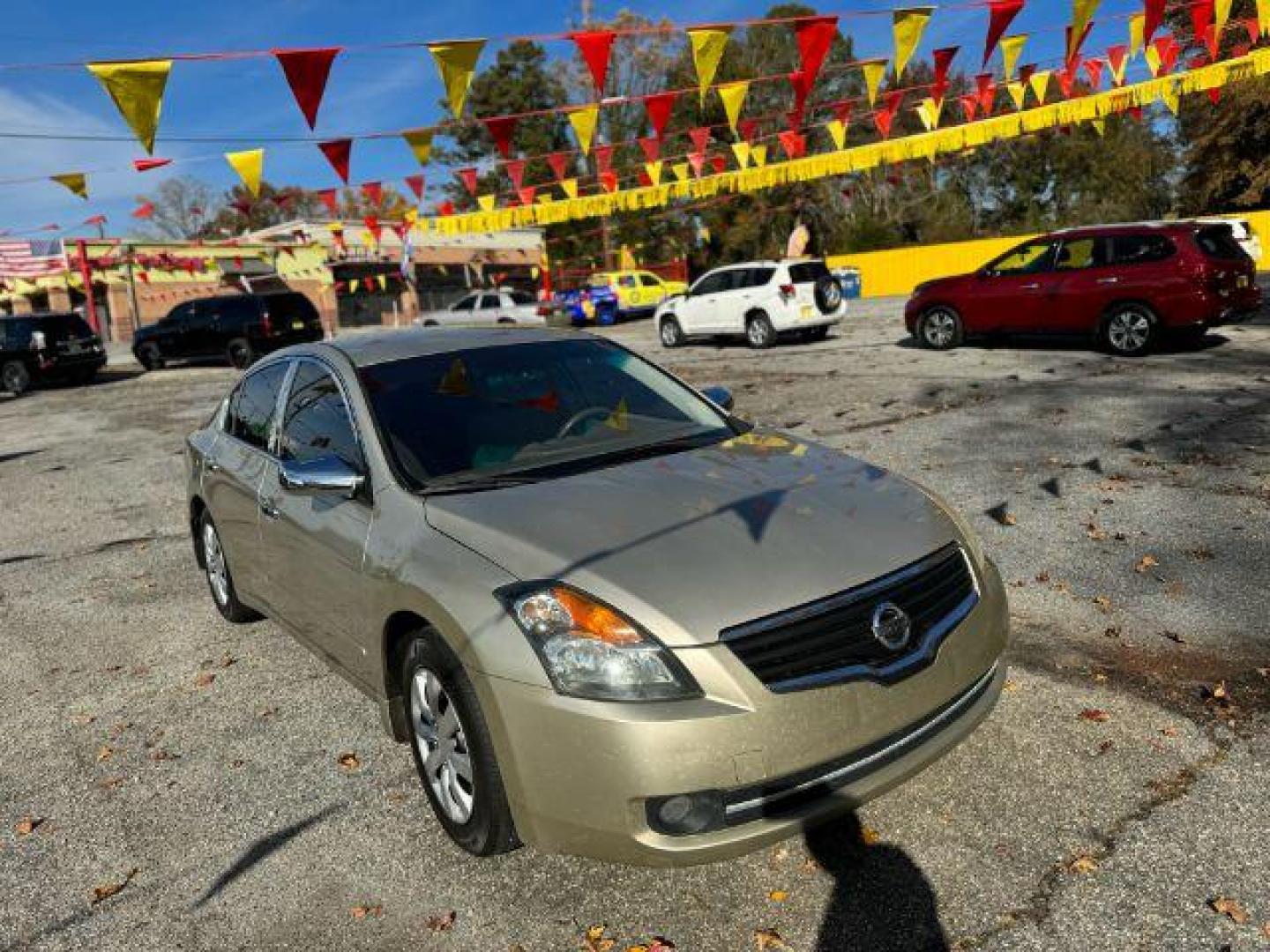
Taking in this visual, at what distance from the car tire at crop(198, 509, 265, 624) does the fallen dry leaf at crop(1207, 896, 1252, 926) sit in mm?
4301

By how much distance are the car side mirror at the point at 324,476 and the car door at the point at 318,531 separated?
5cm

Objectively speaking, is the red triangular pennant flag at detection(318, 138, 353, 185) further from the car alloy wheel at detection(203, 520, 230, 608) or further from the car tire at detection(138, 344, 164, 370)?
the car tire at detection(138, 344, 164, 370)

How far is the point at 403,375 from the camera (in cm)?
378

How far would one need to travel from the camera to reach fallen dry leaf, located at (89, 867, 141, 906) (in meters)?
2.92

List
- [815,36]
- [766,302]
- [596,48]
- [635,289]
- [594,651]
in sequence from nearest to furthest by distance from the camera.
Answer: [594,651] → [596,48] → [815,36] → [766,302] → [635,289]

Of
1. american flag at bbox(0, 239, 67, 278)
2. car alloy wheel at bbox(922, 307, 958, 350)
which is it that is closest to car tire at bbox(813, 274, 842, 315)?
car alloy wheel at bbox(922, 307, 958, 350)

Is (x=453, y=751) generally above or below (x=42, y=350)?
below

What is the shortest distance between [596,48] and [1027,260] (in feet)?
26.0

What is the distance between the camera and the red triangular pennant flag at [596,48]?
29.2ft

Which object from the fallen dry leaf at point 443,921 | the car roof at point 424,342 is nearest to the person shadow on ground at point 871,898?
the fallen dry leaf at point 443,921

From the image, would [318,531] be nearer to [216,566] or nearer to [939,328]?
[216,566]

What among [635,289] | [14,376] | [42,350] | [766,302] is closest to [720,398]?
[766,302]

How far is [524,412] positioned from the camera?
12.3ft

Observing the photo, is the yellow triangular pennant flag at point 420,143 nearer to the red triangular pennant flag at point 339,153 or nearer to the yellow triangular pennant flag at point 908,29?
the red triangular pennant flag at point 339,153
